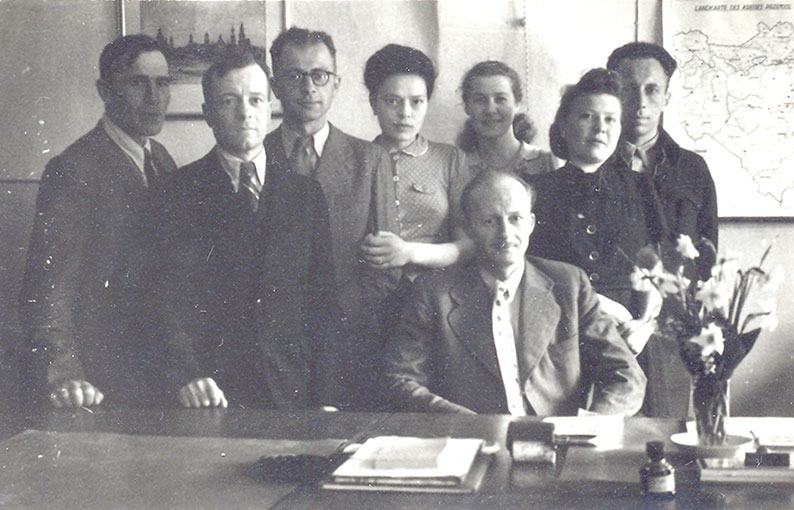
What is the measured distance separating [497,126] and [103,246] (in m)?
1.50

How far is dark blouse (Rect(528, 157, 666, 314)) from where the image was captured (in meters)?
3.04

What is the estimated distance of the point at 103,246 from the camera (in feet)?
10.8

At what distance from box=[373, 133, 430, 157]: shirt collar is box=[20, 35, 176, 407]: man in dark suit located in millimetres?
820

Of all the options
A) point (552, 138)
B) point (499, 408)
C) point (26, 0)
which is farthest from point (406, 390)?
point (26, 0)

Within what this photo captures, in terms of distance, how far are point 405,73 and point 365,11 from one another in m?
0.26

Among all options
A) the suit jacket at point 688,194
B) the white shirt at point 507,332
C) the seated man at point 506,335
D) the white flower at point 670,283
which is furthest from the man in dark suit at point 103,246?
the white flower at point 670,283

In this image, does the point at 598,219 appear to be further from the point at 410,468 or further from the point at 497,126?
the point at 410,468

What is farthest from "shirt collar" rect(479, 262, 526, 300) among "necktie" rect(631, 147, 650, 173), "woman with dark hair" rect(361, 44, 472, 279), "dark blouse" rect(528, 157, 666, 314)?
"necktie" rect(631, 147, 650, 173)

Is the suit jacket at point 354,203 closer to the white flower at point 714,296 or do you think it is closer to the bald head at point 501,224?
the bald head at point 501,224

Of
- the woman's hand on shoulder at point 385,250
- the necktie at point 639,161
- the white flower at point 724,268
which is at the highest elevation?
the necktie at point 639,161

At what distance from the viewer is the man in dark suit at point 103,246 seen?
3.29 metres

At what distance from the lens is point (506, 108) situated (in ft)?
10.1

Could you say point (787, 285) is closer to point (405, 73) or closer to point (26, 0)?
point (405, 73)

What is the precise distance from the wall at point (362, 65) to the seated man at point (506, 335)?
1.34ft
